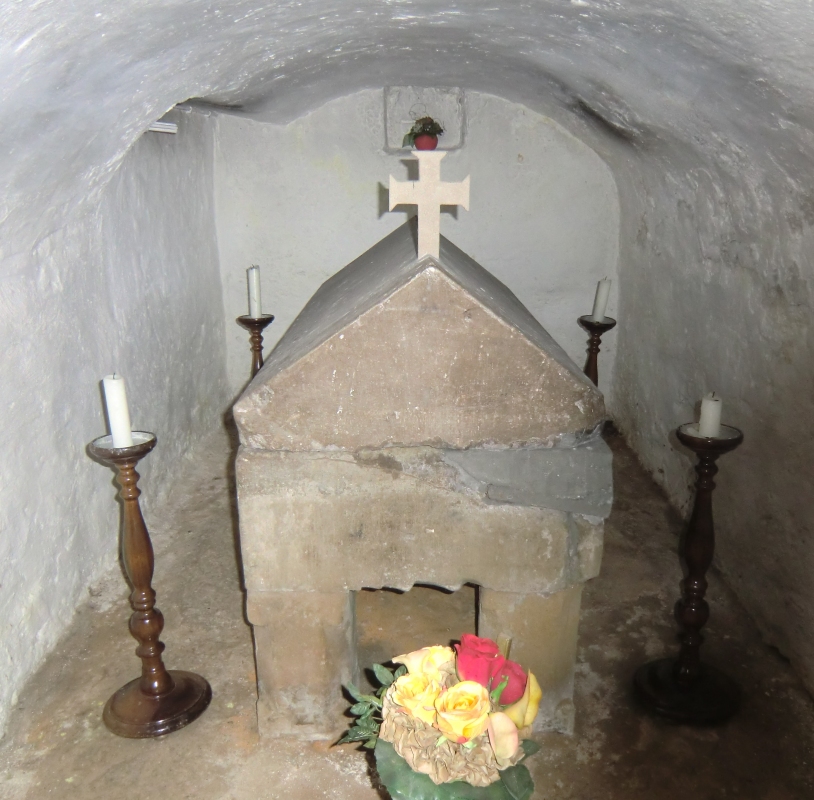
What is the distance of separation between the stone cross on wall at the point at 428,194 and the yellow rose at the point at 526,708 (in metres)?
1.19

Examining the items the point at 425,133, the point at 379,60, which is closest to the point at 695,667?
the point at 379,60

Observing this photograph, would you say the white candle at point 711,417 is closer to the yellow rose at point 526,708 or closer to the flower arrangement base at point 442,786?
the yellow rose at point 526,708

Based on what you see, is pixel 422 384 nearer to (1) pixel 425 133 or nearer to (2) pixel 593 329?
(2) pixel 593 329

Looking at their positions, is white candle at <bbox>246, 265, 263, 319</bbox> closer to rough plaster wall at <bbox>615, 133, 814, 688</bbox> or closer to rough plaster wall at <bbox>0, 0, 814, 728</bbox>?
rough plaster wall at <bbox>0, 0, 814, 728</bbox>

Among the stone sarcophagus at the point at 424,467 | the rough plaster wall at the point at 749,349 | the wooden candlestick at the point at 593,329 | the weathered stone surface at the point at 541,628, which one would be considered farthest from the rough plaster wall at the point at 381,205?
the weathered stone surface at the point at 541,628


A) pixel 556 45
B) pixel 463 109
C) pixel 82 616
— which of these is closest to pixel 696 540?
pixel 556 45

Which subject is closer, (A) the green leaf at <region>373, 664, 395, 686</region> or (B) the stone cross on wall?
(A) the green leaf at <region>373, 664, 395, 686</region>

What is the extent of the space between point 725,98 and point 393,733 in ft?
7.42

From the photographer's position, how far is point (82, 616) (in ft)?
10.3

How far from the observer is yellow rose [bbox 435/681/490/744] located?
52.2 inches

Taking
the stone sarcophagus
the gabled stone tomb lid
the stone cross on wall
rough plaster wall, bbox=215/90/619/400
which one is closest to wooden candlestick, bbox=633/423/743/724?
the stone sarcophagus

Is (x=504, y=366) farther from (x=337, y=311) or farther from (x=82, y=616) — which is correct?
(x=82, y=616)

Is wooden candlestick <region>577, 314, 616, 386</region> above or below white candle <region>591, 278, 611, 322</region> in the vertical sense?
below

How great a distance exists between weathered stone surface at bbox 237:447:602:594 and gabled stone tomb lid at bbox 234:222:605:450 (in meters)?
0.08
